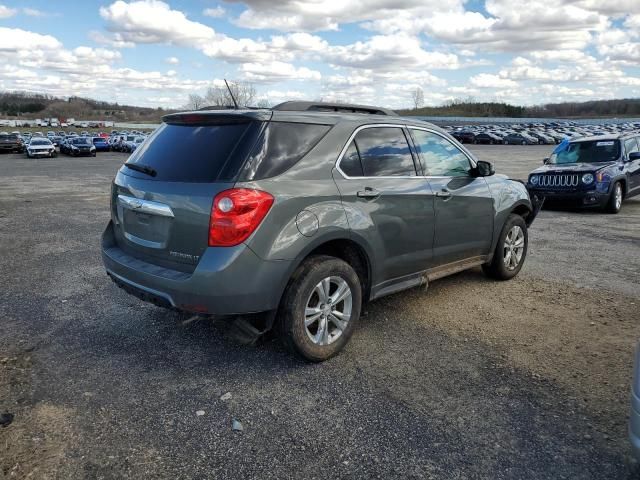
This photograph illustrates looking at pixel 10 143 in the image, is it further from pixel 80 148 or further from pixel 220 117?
pixel 220 117

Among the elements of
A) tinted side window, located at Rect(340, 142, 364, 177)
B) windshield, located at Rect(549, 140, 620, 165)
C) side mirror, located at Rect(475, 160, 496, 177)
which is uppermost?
tinted side window, located at Rect(340, 142, 364, 177)

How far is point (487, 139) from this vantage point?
59.8 meters

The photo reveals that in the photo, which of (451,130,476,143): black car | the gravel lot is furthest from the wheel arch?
(451,130,476,143): black car

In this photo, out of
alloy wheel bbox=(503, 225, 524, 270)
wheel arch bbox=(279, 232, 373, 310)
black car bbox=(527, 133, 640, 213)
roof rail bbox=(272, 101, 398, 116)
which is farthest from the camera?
black car bbox=(527, 133, 640, 213)

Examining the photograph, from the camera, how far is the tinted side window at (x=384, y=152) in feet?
14.2

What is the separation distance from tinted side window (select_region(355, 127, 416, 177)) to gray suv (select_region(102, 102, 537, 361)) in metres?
0.01

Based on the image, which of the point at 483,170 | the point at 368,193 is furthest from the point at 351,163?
the point at 483,170

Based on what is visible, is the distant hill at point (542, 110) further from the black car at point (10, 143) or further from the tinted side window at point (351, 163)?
the tinted side window at point (351, 163)

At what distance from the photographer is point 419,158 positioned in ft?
15.8

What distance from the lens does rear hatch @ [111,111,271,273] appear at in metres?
3.57

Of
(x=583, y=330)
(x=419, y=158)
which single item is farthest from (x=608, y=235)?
(x=419, y=158)

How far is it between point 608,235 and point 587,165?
3.30m

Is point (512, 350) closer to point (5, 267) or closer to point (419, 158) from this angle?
point (419, 158)

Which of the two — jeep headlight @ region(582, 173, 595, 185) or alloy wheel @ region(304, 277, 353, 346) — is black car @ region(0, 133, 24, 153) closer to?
jeep headlight @ region(582, 173, 595, 185)
